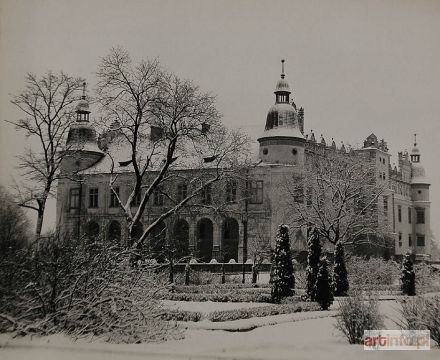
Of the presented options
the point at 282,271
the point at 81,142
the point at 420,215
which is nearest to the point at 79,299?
the point at 282,271

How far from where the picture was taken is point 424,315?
1152 cm

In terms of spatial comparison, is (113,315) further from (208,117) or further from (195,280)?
(195,280)

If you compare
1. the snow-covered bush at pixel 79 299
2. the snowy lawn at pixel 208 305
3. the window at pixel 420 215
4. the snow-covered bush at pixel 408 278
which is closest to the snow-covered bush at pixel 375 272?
the snow-covered bush at pixel 408 278

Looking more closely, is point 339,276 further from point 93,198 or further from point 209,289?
point 93,198

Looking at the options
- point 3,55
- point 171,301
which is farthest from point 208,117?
point 3,55

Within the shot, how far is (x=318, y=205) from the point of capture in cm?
2645

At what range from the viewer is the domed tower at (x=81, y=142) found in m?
19.1

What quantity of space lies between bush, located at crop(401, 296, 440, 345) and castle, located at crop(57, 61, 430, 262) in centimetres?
480

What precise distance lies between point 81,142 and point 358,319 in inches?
444

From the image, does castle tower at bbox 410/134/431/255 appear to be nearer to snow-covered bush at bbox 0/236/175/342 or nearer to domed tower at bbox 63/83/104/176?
snow-covered bush at bbox 0/236/175/342

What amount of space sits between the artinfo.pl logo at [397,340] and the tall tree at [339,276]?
8.35 m

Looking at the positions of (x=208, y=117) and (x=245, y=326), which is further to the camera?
(x=208, y=117)

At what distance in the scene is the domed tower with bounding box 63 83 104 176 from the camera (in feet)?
62.7

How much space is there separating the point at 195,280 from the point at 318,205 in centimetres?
597
